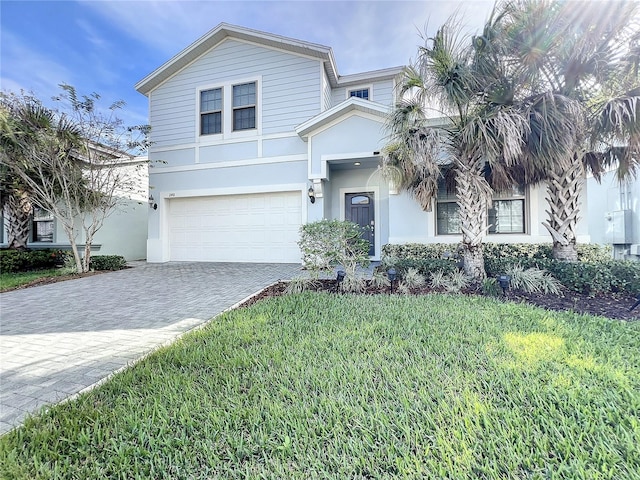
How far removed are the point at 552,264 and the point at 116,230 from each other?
1443cm

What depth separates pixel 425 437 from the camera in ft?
6.19

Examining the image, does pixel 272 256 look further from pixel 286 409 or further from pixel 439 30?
pixel 286 409

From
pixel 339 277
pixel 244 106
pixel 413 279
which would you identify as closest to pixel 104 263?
pixel 244 106

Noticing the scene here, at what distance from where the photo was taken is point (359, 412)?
212 centimetres

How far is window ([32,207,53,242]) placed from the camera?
40.9 feet

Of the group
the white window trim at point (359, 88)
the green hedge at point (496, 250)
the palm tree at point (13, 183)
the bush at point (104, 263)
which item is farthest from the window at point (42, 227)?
the green hedge at point (496, 250)

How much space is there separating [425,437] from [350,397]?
0.60 m

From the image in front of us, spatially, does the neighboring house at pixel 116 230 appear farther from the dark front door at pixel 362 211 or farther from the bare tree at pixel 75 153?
A: the dark front door at pixel 362 211

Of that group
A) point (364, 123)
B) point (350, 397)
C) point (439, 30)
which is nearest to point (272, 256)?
point (364, 123)

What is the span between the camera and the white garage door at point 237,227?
10.3m

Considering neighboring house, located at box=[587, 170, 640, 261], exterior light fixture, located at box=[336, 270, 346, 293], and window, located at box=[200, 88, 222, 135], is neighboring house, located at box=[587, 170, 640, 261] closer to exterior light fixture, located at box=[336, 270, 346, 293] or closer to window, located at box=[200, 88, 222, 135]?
exterior light fixture, located at box=[336, 270, 346, 293]

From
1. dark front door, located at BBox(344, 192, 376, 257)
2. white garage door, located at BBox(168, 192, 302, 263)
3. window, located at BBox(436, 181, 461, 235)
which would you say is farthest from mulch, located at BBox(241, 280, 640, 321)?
dark front door, located at BBox(344, 192, 376, 257)

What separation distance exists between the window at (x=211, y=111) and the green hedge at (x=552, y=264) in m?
7.58

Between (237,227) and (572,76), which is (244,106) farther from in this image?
(572,76)
